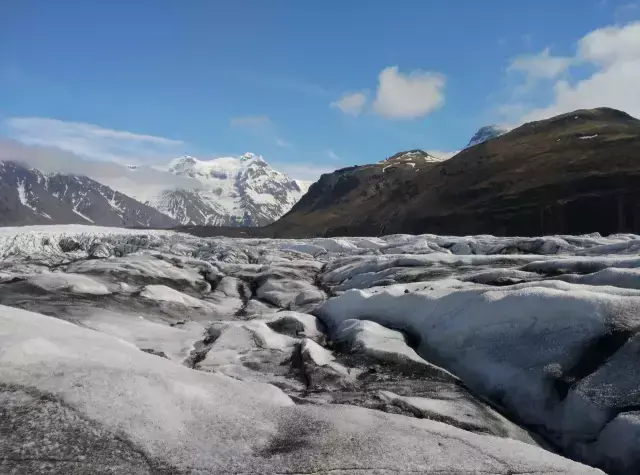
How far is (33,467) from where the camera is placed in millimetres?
5281

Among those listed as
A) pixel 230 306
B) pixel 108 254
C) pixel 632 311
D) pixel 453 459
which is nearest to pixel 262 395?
pixel 453 459

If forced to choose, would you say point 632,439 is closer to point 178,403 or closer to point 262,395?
point 262,395

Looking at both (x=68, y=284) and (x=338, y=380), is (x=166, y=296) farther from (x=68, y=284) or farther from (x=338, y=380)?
(x=338, y=380)

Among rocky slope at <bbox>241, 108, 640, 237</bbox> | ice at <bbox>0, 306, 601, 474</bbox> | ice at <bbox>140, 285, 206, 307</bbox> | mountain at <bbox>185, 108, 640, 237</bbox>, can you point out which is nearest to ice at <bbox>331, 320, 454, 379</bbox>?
ice at <bbox>0, 306, 601, 474</bbox>

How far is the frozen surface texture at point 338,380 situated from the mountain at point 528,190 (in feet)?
269

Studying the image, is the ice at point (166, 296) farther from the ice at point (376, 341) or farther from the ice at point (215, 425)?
the ice at point (215, 425)

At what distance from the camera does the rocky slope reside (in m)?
89.4

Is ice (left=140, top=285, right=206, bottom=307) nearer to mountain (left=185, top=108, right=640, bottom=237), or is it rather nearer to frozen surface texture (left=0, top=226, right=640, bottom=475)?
frozen surface texture (left=0, top=226, right=640, bottom=475)

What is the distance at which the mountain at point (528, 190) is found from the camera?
8938 cm

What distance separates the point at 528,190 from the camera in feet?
333

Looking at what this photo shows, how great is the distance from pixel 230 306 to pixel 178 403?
14.4 meters

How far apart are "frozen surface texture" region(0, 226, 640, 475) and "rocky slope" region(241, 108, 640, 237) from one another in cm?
8192

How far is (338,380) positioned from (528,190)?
332 ft

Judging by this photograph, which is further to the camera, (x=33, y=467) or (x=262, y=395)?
(x=262, y=395)
